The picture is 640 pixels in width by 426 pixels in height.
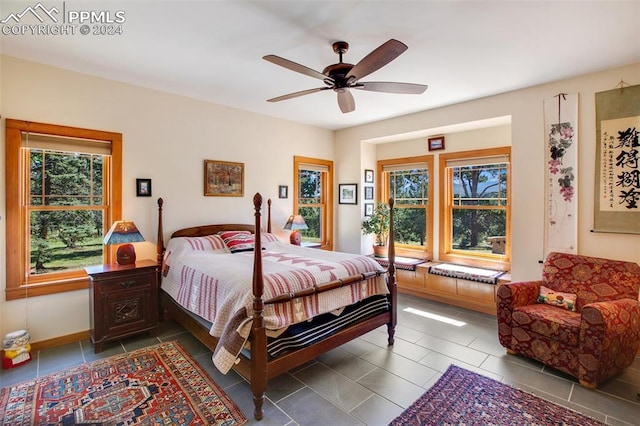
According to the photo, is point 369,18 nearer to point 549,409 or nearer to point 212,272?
point 212,272

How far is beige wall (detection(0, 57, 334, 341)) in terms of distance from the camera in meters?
3.04

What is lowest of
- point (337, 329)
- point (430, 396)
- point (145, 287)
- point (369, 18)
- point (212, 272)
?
point (430, 396)

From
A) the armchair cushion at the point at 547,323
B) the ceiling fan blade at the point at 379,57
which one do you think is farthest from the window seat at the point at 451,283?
the ceiling fan blade at the point at 379,57

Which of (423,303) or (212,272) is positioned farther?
(423,303)

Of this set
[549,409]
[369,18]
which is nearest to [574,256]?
[549,409]

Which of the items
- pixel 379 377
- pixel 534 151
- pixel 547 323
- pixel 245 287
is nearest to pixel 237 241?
pixel 245 287

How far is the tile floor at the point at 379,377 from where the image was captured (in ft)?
7.23

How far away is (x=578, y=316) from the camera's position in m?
2.75

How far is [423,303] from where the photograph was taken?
15.0 feet

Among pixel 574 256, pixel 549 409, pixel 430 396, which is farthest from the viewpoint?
pixel 574 256

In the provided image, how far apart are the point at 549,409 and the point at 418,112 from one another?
12.7 ft

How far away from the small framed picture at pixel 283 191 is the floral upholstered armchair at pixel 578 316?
3.38 metres

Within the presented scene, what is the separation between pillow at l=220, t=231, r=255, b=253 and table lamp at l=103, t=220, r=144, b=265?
39.3 inches

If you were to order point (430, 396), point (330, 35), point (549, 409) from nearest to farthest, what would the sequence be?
1. point (549, 409)
2. point (430, 396)
3. point (330, 35)
